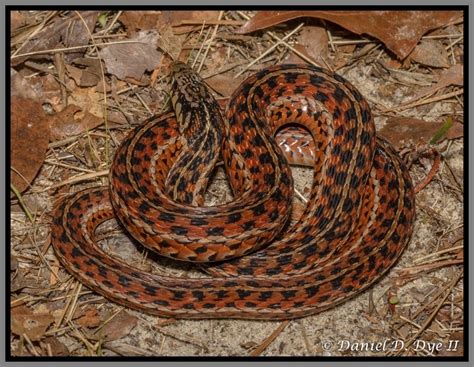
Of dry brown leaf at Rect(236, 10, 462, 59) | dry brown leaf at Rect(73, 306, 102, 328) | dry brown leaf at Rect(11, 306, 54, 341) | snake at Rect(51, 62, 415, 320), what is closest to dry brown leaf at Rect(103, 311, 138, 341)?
dry brown leaf at Rect(73, 306, 102, 328)

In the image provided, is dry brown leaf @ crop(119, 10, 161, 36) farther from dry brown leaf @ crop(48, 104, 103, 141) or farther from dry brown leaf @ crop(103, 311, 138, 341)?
dry brown leaf @ crop(103, 311, 138, 341)

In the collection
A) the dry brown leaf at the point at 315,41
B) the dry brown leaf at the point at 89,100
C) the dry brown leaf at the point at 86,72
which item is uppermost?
the dry brown leaf at the point at 315,41

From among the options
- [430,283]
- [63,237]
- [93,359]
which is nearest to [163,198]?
[63,237]

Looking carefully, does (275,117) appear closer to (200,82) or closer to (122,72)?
(200,82)

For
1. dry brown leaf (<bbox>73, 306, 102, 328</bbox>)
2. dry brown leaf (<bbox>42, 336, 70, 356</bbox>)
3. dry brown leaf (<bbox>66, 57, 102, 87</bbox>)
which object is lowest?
dry brown leaf (<bbox>42, 336, 70, 356</bbox>)

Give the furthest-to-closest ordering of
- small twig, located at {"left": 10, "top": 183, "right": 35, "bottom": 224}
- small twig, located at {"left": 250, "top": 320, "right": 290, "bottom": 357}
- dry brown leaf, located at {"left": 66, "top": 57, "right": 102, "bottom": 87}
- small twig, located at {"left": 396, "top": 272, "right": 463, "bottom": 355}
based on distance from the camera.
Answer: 1. dry brown leaf, located at {"left": 66, "top": 57, "right": 102, "bottom": 87}
2. small twig, located at {"left": 10, "top": 183, "right": 35, "bottom": 224}
3. small twig, located at {"left": 396, "top": 272, "right": 463, "bottom": 355}
4. small twig, located at {"left": 250, "top": 320, "right": 290, "bottom": 357}

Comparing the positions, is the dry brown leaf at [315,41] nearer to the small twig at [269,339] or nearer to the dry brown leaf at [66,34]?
the dry brown leaf at [66,34]

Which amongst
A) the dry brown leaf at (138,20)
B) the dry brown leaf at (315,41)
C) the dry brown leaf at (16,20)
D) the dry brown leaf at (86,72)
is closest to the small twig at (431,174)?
the dry brown leaf at (315,41)
